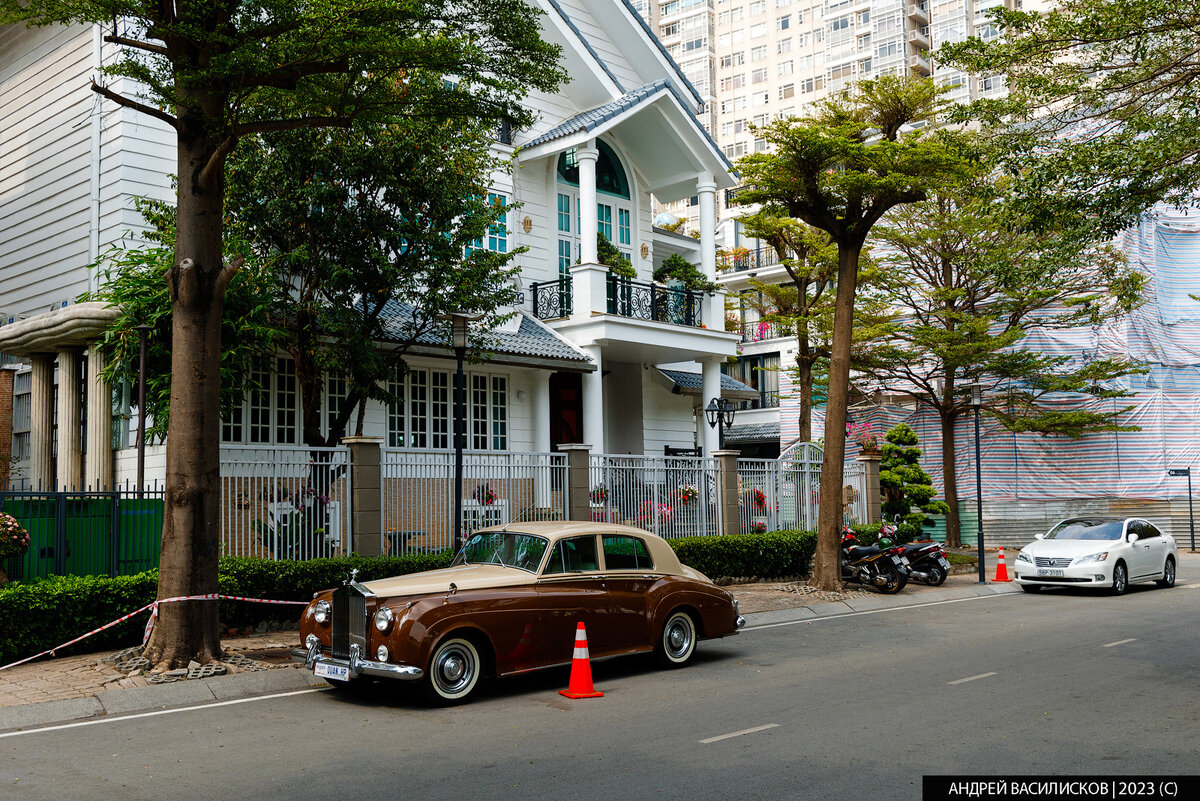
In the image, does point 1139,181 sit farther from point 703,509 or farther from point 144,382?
point 144,382

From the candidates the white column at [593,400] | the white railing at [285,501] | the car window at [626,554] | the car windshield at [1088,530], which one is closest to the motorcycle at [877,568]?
the car windshield at [1088,530]

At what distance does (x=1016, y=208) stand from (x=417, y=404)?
1196 centimetres

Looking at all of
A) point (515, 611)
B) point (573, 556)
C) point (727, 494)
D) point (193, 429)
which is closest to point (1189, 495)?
point (727, 494)

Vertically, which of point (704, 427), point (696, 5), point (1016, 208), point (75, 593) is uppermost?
point (696, 5)

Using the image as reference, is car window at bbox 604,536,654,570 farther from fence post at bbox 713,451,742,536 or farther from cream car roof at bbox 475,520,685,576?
fence post at bbox 713,451,742,536

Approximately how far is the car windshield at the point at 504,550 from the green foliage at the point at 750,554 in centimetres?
779

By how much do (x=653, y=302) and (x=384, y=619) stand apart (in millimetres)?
14959

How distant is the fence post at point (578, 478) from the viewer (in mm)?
17281

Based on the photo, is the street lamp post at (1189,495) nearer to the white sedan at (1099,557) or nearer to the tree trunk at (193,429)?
the white sedan at (1099,557)

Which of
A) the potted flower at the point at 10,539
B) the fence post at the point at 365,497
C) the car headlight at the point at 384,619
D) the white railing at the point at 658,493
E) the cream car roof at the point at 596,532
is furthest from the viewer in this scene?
the white railing at the point at 658,493

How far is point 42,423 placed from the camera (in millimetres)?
16891

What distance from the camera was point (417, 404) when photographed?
2005 centimetres

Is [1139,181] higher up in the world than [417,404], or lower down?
higher up

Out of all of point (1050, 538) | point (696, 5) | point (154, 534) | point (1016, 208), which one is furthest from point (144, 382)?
point (696, 5)
